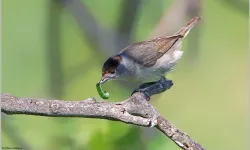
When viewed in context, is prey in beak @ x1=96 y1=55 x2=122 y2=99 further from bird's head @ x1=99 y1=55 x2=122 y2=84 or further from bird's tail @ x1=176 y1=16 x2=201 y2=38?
bird's tail @ x1=176 y1=16 x2=201 y2=38

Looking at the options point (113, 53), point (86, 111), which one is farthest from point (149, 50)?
point (86, 111)

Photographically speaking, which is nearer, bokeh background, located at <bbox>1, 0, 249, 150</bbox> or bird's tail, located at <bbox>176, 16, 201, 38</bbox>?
bokeh background, located at <bbox>1, 0, 249, 150</bbox>

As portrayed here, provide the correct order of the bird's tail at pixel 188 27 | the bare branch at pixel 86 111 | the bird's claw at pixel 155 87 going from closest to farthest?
the bare branch at pixel 86 111, the bird's claw at pixel 155 87, the bird's tail at pixel 188 27

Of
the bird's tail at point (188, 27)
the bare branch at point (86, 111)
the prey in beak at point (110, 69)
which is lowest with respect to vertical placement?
the bare branch at point (86, 111)

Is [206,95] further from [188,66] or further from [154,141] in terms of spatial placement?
[154,141]

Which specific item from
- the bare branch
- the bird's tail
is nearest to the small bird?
the bird's tail

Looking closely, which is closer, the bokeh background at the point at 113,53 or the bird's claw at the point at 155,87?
the bird's claw at the point at 155,87

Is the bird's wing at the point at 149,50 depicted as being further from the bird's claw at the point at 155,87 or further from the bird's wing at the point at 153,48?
the bird's claw at the point at 155,87

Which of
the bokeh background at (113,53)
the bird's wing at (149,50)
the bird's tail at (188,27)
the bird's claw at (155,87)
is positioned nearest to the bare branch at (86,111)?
the bird's claw at (155,87)
